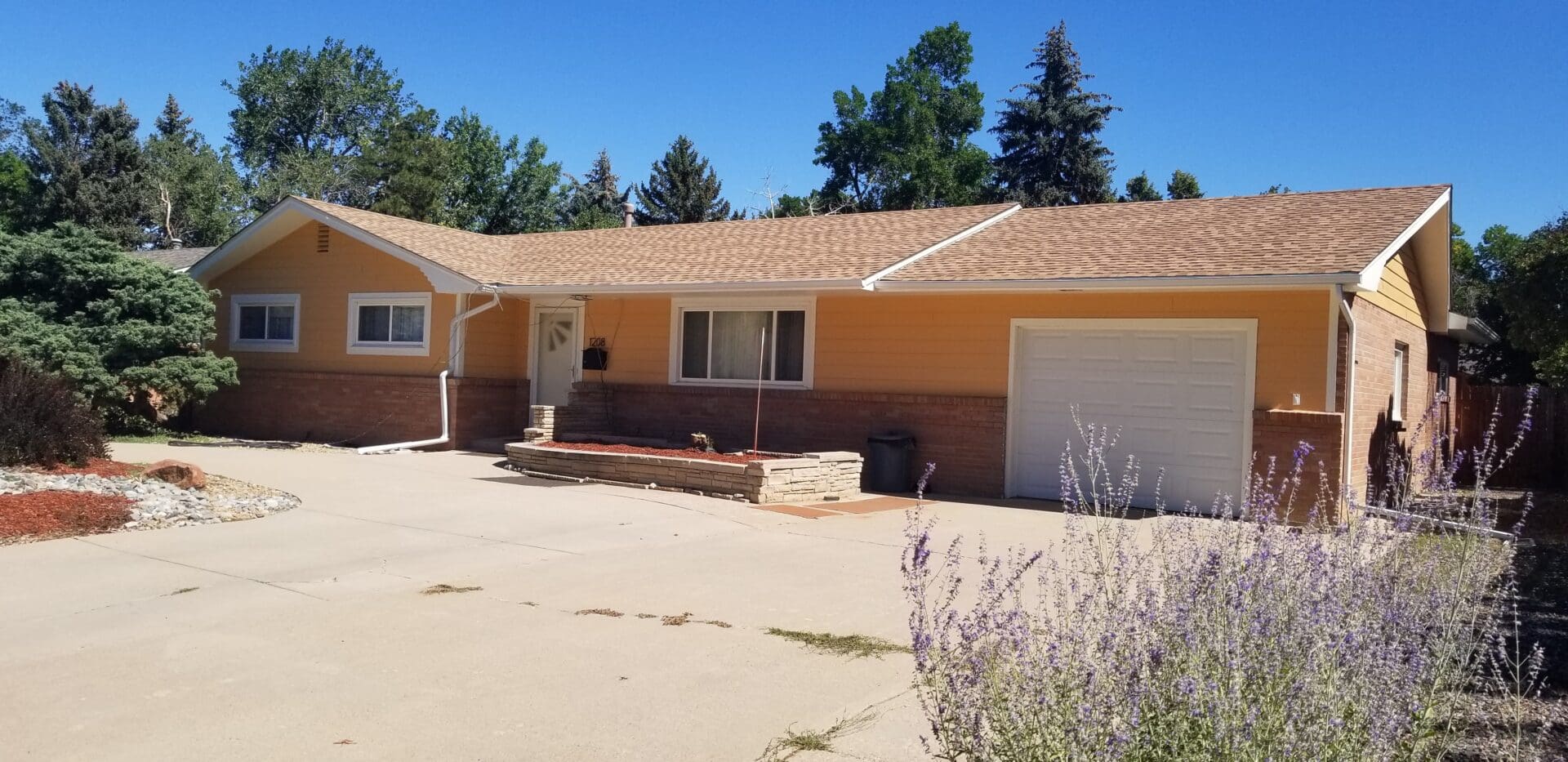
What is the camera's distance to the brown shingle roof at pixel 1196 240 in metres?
12.8

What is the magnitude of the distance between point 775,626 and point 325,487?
8.01m

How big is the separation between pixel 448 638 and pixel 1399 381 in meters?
14.5

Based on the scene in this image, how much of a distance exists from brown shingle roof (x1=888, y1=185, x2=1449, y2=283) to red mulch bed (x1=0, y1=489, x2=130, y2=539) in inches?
354

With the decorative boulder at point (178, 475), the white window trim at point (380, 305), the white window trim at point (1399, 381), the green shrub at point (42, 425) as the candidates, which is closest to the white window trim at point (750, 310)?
the white window trim at point (380, 305)

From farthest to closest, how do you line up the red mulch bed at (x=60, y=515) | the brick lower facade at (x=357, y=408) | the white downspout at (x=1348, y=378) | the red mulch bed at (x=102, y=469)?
the brick lower facade at (x=357, y=408) → the white downspout at (x=1348, y=378) → the red mulch bed at (x=102, y=469) → the red mulch bed at (x=60, y=515)

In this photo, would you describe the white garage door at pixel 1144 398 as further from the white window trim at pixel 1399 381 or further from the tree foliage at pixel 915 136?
the tree foliage at pixel 915 136

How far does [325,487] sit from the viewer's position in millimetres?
13141

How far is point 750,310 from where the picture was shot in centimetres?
1681

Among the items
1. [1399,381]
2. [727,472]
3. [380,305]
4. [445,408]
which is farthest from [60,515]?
[1399,381]

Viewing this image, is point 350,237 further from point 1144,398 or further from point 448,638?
point 448,638

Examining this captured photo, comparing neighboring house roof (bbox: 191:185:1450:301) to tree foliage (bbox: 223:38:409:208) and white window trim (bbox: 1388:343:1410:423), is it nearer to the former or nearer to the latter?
white window trim (bbox: 1388:343:1410:423)

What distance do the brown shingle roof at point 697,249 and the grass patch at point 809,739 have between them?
9912mm

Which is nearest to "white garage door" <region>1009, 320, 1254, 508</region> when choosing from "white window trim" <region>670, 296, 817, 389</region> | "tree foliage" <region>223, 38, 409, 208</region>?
"white window trim" <region>670, 296, 817, 389</region>

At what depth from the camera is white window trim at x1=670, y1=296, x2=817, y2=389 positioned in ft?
52.9
